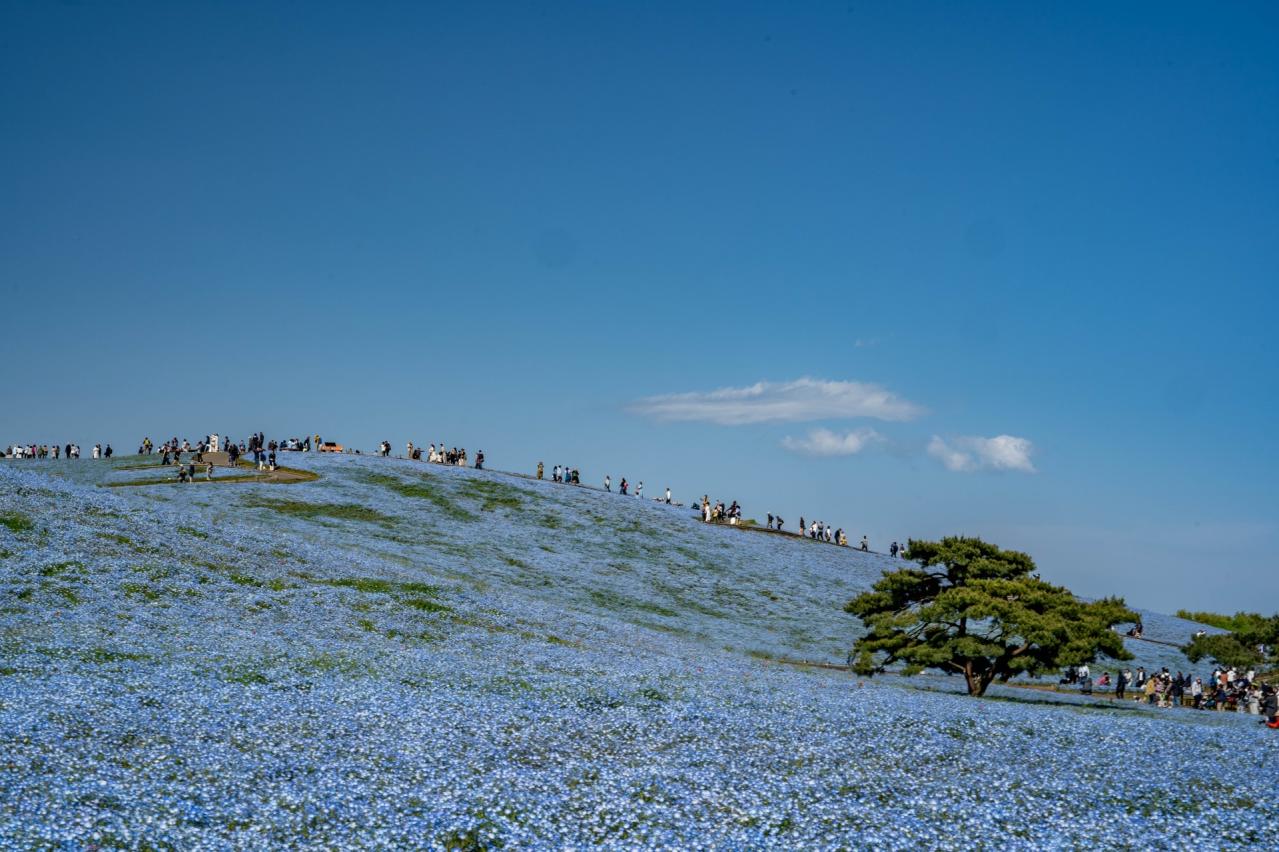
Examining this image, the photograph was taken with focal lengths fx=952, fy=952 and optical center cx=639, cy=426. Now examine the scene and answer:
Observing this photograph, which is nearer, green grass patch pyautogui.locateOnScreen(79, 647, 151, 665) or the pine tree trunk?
green grass patch pyautogui.locateOnScreen(79, 647, 151, 665)

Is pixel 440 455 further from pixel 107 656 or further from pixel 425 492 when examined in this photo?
pixel 107 656

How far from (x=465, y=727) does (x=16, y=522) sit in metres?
26.2

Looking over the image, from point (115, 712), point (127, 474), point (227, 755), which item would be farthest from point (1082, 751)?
point (127, 474)

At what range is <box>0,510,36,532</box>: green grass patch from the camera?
121ft

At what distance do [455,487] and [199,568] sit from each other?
37.7 metres

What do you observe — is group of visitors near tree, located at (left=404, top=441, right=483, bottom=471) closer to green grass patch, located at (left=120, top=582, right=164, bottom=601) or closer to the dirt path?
the dirt path

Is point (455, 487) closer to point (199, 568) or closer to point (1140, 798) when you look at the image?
point (199, 568)

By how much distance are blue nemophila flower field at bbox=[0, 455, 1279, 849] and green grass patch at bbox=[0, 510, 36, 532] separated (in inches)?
5.9

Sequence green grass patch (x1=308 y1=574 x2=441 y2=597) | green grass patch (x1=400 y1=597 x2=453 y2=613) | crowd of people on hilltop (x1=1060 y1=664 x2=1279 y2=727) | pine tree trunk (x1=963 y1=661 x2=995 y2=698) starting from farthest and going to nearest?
1. crowd of people on hilltop (x1=1060 y1=664 x2=1279 y2=727)
2. green grass patch (x1=308 y1=574 x2=441 y2=597)
3. green grass patch (x1=400 y1=597 x2=453 y2=613)
4. pine tree trunk (x1=963 y1=661 x2=995 y2=698)

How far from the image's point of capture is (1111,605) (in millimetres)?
37344

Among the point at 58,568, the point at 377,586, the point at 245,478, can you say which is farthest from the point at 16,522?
the point at 245,478

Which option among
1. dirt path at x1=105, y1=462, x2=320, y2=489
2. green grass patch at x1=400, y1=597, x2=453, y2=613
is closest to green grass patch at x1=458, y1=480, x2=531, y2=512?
dirt path at x1=105, y1=462, x2=320, y2=489

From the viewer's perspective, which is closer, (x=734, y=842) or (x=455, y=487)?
(x=734, y=842)

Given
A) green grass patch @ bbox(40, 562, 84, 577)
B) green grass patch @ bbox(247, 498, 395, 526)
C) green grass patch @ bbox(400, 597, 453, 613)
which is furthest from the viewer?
green grass patch @ bbox(247, 498, 395, 526)
